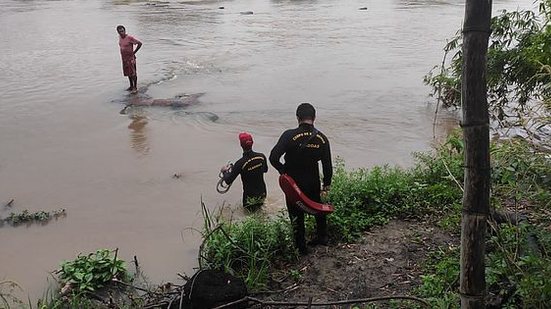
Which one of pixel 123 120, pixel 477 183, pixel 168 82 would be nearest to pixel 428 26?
pixel 168 82

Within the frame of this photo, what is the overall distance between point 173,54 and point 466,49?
62.0 feet

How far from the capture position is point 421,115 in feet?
40.8

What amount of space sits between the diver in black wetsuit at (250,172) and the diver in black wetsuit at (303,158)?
1.63m

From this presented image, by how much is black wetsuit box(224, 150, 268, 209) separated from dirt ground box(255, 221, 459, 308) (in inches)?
70.3

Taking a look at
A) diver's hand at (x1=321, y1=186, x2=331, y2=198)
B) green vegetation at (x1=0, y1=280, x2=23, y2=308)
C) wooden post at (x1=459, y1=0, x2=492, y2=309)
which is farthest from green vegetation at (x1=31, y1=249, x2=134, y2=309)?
wooden post at (x1=459, y1=0, x2=492, y2=309)

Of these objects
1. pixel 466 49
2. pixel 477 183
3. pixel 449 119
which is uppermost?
pixel 466 49

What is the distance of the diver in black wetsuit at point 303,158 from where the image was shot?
16.6 feet

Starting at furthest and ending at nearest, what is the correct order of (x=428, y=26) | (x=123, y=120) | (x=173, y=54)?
(x=428, y=26), (x=173, y=54), (x=123, y=120)

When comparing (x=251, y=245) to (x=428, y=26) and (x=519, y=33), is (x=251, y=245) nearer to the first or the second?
(x=519, y=33)

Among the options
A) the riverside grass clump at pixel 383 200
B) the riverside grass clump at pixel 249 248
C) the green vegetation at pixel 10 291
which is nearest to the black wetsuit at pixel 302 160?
the riverside grass clump at pixel 249 248

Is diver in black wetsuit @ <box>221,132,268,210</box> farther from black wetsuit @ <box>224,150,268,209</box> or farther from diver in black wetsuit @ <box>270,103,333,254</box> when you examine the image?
diver in black wetsuit @ <box>270,103,333,254</box>

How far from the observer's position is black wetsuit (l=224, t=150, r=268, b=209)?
6863 millimetres

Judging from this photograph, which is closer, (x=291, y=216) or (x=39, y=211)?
(x=291, y=216)

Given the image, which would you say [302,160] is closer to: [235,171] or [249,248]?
[249,248]
